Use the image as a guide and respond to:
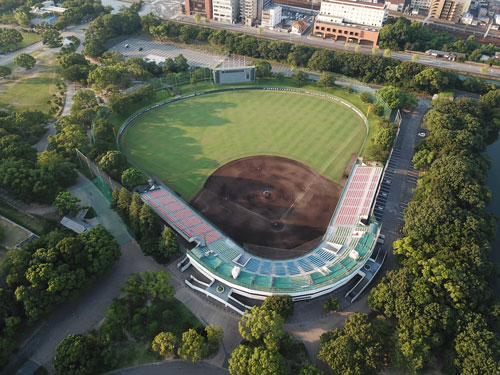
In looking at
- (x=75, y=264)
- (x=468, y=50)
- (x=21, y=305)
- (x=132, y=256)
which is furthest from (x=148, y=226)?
(x=468, y=50)

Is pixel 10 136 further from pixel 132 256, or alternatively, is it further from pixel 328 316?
pixel 328 316

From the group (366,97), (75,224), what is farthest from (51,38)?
(366,97)

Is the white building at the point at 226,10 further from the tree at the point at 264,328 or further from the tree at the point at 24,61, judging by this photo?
the tree at the point at 264,328

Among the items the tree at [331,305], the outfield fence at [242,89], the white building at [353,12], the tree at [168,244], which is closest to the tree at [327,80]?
the outfield fence at [242,89]

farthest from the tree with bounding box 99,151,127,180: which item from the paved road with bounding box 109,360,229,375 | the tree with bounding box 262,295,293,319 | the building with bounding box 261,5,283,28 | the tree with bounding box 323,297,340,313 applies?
the building with bounding box 261,5,283,28

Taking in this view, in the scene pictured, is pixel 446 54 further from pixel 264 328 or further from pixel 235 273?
pixel 264 328
